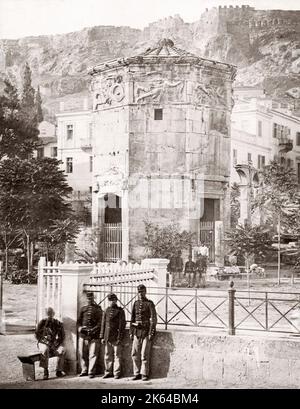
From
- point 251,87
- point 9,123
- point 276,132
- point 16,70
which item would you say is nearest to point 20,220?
point 9,123

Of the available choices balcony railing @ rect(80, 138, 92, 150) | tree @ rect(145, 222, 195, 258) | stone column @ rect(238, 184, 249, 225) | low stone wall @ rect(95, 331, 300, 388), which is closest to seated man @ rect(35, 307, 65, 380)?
low stone wall @ rect(95, 331, 300, 388)

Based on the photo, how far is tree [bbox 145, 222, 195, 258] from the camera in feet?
67.5

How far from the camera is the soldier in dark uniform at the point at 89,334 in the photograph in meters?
9.20

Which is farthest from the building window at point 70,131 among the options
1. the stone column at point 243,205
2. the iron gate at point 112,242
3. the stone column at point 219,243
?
the stone column at point 219,243

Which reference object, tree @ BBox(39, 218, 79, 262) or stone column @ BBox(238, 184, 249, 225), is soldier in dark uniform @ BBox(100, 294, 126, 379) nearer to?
tree @ BBox(39, 218, 79, 262)

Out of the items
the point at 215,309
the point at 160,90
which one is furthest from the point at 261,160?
the point at 215,309

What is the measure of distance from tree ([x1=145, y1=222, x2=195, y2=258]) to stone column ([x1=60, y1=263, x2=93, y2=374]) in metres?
10.7

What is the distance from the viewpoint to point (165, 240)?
20969mm

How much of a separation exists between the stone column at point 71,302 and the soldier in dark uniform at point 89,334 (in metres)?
0.18

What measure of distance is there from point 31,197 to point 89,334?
1179cm

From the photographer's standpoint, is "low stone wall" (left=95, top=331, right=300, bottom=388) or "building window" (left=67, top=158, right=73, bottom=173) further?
"building window" (left=67, top=158, right=73, bottom=173)

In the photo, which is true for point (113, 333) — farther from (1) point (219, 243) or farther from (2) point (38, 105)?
(2) point (38, 105)

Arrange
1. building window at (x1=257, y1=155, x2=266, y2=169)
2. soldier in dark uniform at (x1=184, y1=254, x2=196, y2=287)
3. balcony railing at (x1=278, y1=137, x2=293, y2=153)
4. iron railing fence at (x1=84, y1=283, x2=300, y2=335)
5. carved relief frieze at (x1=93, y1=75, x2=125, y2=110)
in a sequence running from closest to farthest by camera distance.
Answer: iron railing fence at (x1=84, y1=283, x2=300, y2=335) < soldier in dark uniform at (x1=184, y1=254, x2=196, y2=287) < carved relief frieze at (x1=93, y1=75, x2=125, y2=110) < balcony railing at (x1=278, y1=137, x2=293, y2=153) < building window at (x1=257, y1=155, x2=266, y2=169)

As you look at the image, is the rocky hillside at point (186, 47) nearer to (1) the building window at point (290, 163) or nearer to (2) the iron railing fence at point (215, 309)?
(1) the building window at point (290, 163)
